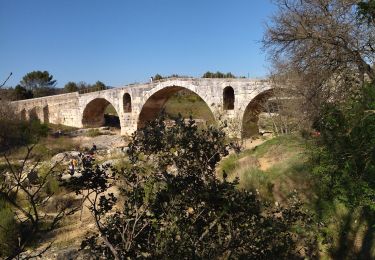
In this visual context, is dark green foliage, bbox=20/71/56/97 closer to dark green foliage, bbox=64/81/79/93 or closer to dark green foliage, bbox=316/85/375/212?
dark green foliage, bbox=64/81/79/93

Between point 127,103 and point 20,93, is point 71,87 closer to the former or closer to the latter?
point 20,93

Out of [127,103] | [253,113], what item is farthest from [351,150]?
[127,103]

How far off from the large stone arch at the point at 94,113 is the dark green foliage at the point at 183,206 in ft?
106

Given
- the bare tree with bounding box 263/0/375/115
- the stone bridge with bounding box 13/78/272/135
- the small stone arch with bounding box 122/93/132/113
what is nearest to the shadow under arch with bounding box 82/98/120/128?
the stone bridge with bounding box 13/78/272/135

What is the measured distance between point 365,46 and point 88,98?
3028 centimetres

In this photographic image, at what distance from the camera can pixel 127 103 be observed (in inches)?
1255

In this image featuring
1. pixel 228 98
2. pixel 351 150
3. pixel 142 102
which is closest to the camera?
pixel 351 150

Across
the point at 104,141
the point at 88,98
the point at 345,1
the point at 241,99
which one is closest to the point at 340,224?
the point at 345,1

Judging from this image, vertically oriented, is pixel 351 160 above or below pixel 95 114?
below

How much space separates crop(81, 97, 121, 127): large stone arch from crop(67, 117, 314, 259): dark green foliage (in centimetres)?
3223

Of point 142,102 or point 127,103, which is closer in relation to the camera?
point 142,102

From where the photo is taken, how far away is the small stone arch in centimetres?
3145

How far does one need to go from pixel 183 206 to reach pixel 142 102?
87.6 feet

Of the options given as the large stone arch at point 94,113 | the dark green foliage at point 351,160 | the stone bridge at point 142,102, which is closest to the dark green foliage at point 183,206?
the dark green foliage at point 351,160
